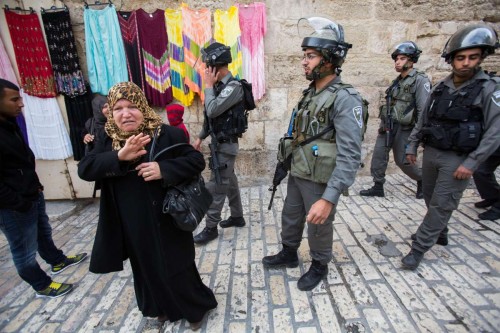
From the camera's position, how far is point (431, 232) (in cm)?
270

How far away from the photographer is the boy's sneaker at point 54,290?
8.86ft

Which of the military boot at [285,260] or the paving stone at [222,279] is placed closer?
the paving stone at [222,279]

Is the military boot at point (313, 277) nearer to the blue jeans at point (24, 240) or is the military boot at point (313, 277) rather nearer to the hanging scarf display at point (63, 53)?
the blue jeans at point (24, 240)

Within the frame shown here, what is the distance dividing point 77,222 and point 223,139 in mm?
3103

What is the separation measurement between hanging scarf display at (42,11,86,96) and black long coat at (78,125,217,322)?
3.40 m

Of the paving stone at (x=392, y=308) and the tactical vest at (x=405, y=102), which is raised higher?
the tactical vest at (x=405, y=102)

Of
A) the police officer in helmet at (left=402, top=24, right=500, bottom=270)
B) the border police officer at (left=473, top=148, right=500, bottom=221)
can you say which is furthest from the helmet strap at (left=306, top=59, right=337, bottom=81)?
the border police officer at (left=473, top=148, right=500, bottom=221)

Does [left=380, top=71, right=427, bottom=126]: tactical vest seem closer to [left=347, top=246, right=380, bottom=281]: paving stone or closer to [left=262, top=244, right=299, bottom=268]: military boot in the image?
[left=347, top=246, right=380, bottom=281]: paving stone

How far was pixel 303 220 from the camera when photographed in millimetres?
2707

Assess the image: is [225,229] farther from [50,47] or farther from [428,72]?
[428,72]

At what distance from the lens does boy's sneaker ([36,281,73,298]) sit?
2699mm

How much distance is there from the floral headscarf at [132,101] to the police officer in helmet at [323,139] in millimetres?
1269

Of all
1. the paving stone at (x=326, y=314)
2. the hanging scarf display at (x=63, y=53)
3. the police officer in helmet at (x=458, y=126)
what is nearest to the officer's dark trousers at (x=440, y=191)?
the police officer in helmet at (x=458, y=126)

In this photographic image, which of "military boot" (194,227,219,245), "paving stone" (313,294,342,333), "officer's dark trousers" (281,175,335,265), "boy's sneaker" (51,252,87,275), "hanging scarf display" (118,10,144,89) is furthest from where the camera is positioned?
"hanging scarf display" (118,10,144,89)
